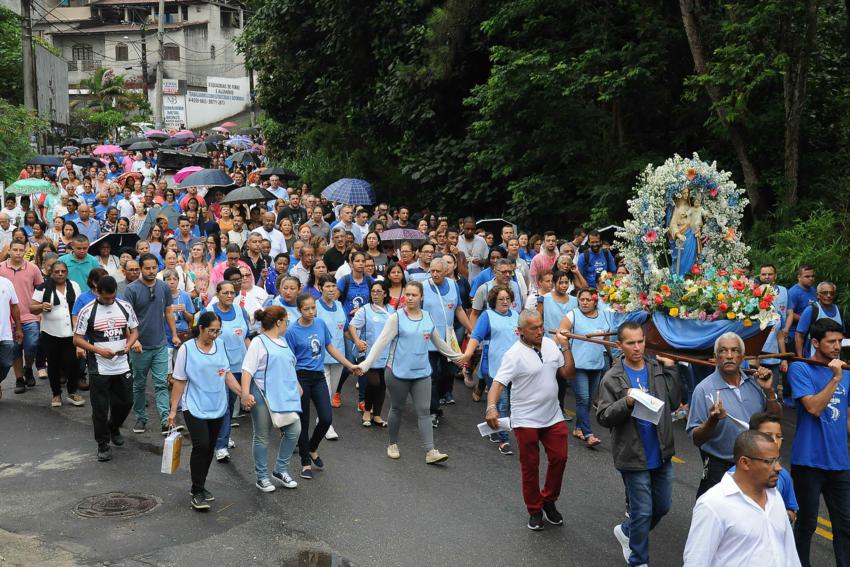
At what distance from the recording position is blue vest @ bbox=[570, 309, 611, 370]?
10.6m

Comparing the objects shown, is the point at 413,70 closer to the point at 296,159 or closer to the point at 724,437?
the point at 296,159

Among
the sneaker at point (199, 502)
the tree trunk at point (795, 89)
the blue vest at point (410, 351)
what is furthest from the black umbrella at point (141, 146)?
the sneaker at point (199, 502)

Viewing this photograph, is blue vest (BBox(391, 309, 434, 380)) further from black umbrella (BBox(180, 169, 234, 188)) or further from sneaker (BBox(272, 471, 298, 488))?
black umbrella (BBox(180, 169, 234, 188))

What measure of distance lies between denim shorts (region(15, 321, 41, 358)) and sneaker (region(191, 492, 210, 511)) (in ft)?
16.8

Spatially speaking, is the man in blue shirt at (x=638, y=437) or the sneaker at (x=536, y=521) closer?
the man in blue shirt at (x=638, y=437)

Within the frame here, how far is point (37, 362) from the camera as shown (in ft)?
44.6

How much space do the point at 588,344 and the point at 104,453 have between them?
5179 mm

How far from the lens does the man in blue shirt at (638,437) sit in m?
6.97

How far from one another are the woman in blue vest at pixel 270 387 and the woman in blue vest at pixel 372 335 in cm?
225

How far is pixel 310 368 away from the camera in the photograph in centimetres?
962

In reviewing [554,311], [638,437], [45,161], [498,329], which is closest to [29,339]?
[498,329]

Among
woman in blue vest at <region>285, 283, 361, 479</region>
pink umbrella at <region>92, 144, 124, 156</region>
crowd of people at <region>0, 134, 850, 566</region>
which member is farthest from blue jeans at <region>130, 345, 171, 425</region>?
pink umbrella at <region>92, 144, 124, 156</region>

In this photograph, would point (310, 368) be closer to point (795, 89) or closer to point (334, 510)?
point (334, 510)

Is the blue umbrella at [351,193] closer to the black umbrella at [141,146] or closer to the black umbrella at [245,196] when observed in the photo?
the black umbrella at [245,196]
